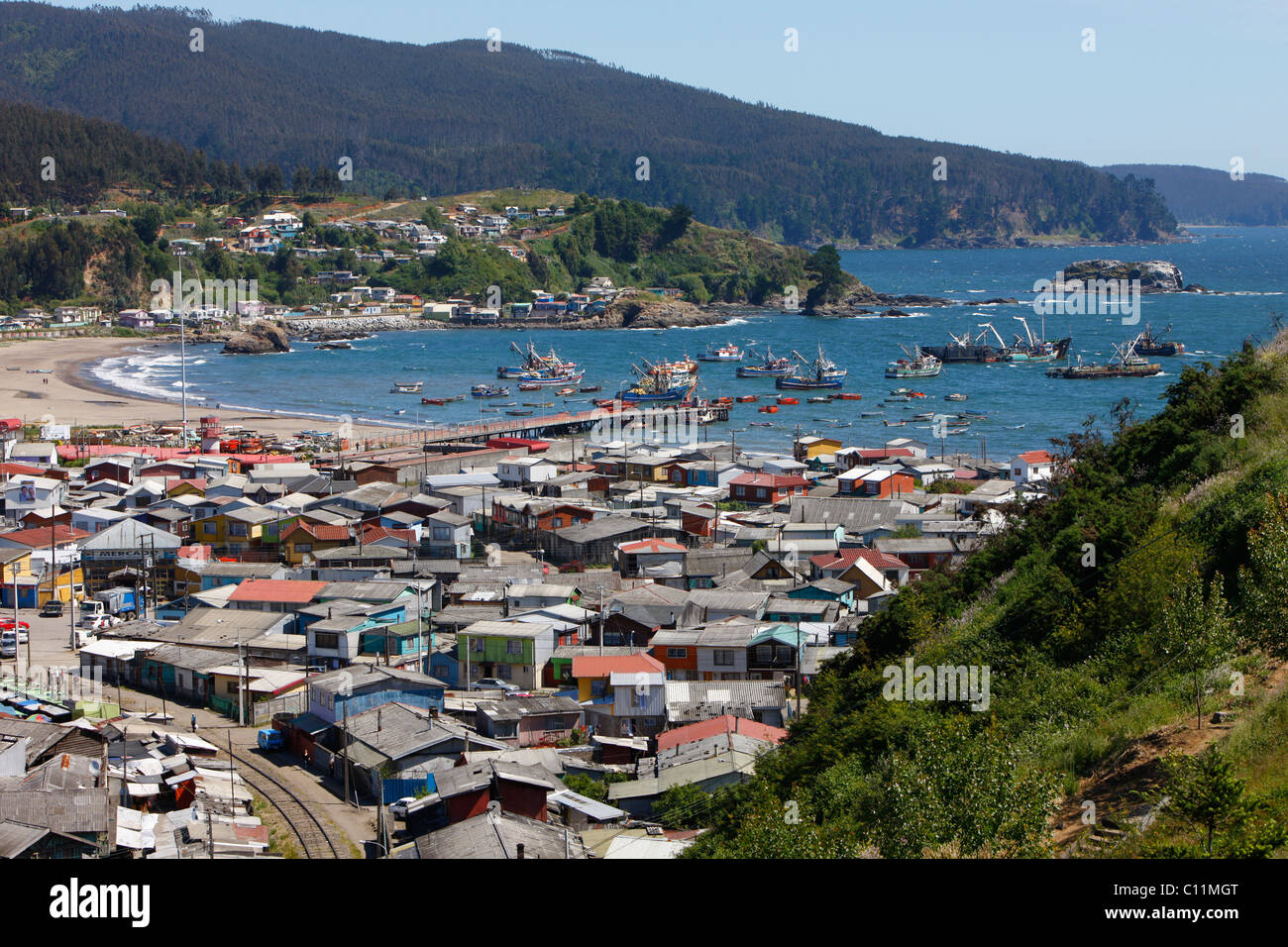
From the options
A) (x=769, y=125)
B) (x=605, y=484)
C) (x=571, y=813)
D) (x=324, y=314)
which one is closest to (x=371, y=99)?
(x=769, y=125)

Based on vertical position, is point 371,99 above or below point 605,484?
above

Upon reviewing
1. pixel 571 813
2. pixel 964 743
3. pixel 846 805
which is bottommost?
pixel 571 813

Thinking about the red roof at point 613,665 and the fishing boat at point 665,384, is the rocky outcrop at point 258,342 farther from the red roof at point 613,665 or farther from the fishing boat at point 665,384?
the red roof at point 613,665

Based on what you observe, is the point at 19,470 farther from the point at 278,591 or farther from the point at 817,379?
the point at 817,379

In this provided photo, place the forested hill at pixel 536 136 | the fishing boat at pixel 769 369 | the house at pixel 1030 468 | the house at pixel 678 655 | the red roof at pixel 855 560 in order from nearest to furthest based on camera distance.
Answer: the house at pixel 678 655 → the red roof at pixel 855 560 → the house at pixel 1030 468 → the fishing boat at pixel 769 369 → the forested hill at pixel 536 136

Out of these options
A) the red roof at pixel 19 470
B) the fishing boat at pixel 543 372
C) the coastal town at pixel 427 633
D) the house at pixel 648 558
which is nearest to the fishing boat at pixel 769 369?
the fishing boat at pixel 543 372

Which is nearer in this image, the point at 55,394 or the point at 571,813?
the point at 571,813

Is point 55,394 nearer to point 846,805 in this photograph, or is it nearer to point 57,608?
point 57,608
